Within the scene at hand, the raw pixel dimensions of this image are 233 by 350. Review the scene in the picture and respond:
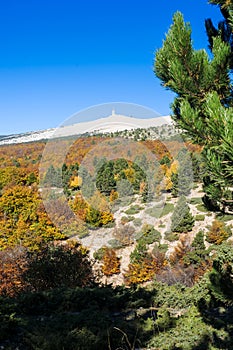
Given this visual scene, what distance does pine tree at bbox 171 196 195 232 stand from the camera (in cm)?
3000

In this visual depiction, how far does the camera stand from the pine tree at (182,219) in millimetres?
30000

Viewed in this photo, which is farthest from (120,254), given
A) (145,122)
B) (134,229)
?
(145,122)

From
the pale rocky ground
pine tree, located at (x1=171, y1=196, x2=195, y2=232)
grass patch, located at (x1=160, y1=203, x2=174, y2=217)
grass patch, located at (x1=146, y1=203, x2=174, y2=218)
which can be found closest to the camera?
the pale rocky ground

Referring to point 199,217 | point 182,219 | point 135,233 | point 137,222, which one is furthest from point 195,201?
point 135,233

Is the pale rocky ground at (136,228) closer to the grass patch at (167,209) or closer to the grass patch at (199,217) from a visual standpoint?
the grass patch at (199,217)

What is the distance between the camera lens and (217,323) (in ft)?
18.0

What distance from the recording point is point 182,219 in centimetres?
3081

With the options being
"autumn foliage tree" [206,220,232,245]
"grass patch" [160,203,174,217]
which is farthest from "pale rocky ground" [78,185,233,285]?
"autumn foliage tree" [206,220,232,245]

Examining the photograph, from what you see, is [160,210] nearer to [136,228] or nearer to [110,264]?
[136,228]


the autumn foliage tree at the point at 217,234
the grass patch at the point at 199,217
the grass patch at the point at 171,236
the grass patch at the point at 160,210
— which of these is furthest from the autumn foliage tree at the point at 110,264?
the grass patch at the point at 199,217

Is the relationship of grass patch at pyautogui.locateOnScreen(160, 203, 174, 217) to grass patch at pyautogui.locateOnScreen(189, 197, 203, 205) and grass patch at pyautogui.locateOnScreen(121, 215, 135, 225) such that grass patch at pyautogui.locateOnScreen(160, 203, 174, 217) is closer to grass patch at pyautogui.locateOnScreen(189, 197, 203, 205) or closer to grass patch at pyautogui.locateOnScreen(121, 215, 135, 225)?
grass patch at pyautogui.locateOnScreen(189, 197, 203, 205)

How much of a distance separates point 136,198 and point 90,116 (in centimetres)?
2204

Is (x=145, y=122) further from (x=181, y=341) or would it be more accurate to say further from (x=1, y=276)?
(x=181, y=341)

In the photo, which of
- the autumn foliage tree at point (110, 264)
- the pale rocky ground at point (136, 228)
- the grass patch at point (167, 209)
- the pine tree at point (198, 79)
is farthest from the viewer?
the grass patch at point (167, 209)
